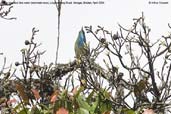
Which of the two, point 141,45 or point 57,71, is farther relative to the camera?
point 57,71

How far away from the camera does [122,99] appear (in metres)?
3.40

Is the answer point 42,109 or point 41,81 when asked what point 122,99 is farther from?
point 41,81

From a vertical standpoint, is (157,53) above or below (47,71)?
above

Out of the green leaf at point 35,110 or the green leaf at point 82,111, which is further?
the green leaf at point 35,110

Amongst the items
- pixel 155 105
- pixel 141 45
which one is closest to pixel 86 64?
pixel 141 45

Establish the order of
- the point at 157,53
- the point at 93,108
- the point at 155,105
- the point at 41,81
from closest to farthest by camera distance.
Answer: the point at 93,108, the point at 155,105, the point at 157,53, the point at 41,81

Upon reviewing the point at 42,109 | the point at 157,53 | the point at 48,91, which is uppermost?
the point at 157,53

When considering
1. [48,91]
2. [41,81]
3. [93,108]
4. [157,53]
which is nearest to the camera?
[93,108]

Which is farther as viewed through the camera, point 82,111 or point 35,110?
point 35,110

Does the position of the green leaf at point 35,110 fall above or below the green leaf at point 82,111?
below

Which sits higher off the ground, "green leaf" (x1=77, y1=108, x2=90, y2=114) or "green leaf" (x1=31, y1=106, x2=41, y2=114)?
"green leaf" (x1=77, y1=108, x2=90, y2=114)

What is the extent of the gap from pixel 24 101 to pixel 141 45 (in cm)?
178

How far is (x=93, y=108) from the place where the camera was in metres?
2.64

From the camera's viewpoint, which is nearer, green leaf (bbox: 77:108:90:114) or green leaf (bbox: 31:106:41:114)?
green leaf (bbox: 77:108:90:114)
